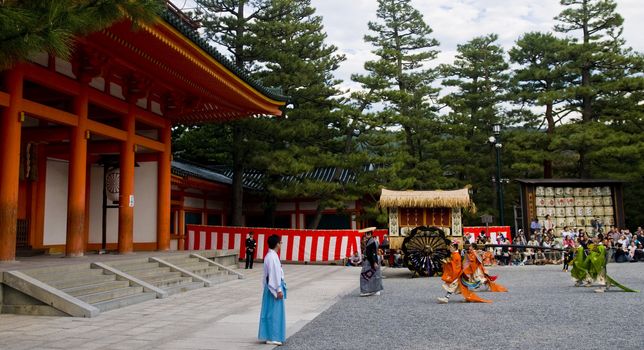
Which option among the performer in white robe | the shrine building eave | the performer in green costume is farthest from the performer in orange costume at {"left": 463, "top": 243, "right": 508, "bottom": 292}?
the shrine building eave

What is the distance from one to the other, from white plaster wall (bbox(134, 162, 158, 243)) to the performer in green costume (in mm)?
12228

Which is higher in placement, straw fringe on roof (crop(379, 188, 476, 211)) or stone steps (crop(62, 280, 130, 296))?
straw fringe on roof (crop(379, 188, 476, 211))

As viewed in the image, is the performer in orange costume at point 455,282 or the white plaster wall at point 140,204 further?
the white plaster wall at point 140,204

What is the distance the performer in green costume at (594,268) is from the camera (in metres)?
11.1

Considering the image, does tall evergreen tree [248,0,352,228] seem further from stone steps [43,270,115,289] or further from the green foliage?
the green foliage

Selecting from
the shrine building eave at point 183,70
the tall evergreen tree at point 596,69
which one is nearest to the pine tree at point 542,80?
the tall evergreen tree at point 596,69

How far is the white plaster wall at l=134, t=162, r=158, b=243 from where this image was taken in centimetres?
1636

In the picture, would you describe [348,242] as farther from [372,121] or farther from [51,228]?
[51,228]

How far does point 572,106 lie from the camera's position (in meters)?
28.3

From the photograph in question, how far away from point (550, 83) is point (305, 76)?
15.6 m

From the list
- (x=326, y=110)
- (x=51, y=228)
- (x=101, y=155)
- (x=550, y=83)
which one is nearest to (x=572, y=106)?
(x=550, y=83)

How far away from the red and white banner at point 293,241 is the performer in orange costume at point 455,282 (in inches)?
411

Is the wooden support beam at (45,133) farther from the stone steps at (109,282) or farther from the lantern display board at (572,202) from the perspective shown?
Result: the lantern display board at (572,202)

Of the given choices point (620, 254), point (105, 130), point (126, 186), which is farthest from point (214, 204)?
point (620, 254)
